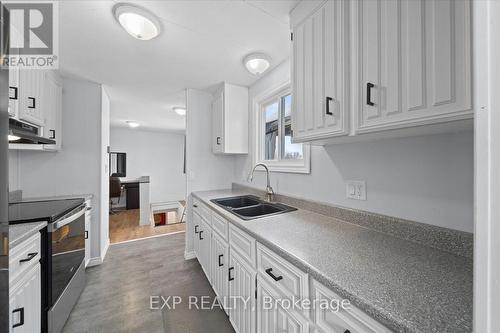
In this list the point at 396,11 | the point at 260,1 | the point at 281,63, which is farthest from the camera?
the point at 281,63

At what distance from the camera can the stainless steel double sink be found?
1671 mm

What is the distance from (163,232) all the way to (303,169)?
3150mm

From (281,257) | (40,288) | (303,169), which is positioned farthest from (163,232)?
(281,257)

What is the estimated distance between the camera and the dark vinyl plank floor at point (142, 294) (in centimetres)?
158

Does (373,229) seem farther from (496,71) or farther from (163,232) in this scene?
(163,232)

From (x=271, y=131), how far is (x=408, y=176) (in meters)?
1.58

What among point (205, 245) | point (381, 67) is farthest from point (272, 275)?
point (205, 245)

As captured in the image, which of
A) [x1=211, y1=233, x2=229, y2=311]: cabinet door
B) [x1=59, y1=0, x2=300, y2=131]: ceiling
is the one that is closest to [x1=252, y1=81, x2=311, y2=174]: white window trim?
[x1=59, y1=0, x2=300, y2=131]: ceiling

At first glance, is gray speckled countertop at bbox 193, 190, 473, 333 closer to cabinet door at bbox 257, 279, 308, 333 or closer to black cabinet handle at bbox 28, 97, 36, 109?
cabinet door at bbox 257, 279, 308, 333

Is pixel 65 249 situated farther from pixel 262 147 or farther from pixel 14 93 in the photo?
pixel 262 147

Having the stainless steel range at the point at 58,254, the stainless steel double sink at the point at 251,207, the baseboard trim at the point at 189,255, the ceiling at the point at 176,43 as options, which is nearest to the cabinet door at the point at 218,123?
the ceiling at the point at 176,43

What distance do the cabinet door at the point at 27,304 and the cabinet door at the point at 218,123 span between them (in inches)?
74.6

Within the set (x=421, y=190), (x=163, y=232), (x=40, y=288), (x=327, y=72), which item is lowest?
(x=163, y=232)

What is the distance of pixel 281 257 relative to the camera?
94cm
